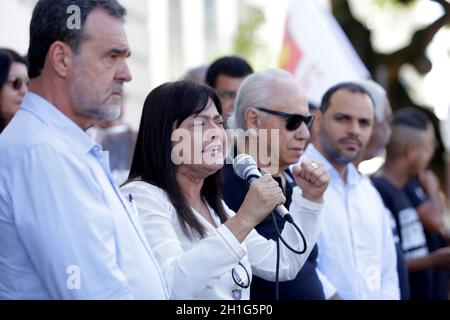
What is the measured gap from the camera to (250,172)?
167 inches

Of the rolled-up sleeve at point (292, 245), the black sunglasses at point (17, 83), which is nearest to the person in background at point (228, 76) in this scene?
the black sunglasses at point (17, 83)

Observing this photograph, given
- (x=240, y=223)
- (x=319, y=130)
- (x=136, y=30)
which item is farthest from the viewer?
(x=136, y=30)

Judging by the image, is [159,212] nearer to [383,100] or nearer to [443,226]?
[383,100]

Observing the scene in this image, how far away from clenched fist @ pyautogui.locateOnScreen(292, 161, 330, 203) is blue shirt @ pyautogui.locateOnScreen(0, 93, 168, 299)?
129cm

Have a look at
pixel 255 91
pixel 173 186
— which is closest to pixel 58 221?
pixel 173 186

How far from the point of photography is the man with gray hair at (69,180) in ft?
11.1

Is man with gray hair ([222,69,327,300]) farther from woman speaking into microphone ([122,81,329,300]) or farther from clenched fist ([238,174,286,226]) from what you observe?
clenched fist ([238,174,286,226])

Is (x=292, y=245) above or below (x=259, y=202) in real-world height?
below

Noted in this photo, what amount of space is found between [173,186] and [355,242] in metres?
2.06

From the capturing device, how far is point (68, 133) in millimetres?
3580

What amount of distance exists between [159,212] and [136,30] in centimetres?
1978

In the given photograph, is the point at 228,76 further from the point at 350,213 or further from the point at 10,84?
the point at 10,84

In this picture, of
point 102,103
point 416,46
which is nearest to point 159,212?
point 102,103

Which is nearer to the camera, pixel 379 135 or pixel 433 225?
pixel 379 135
